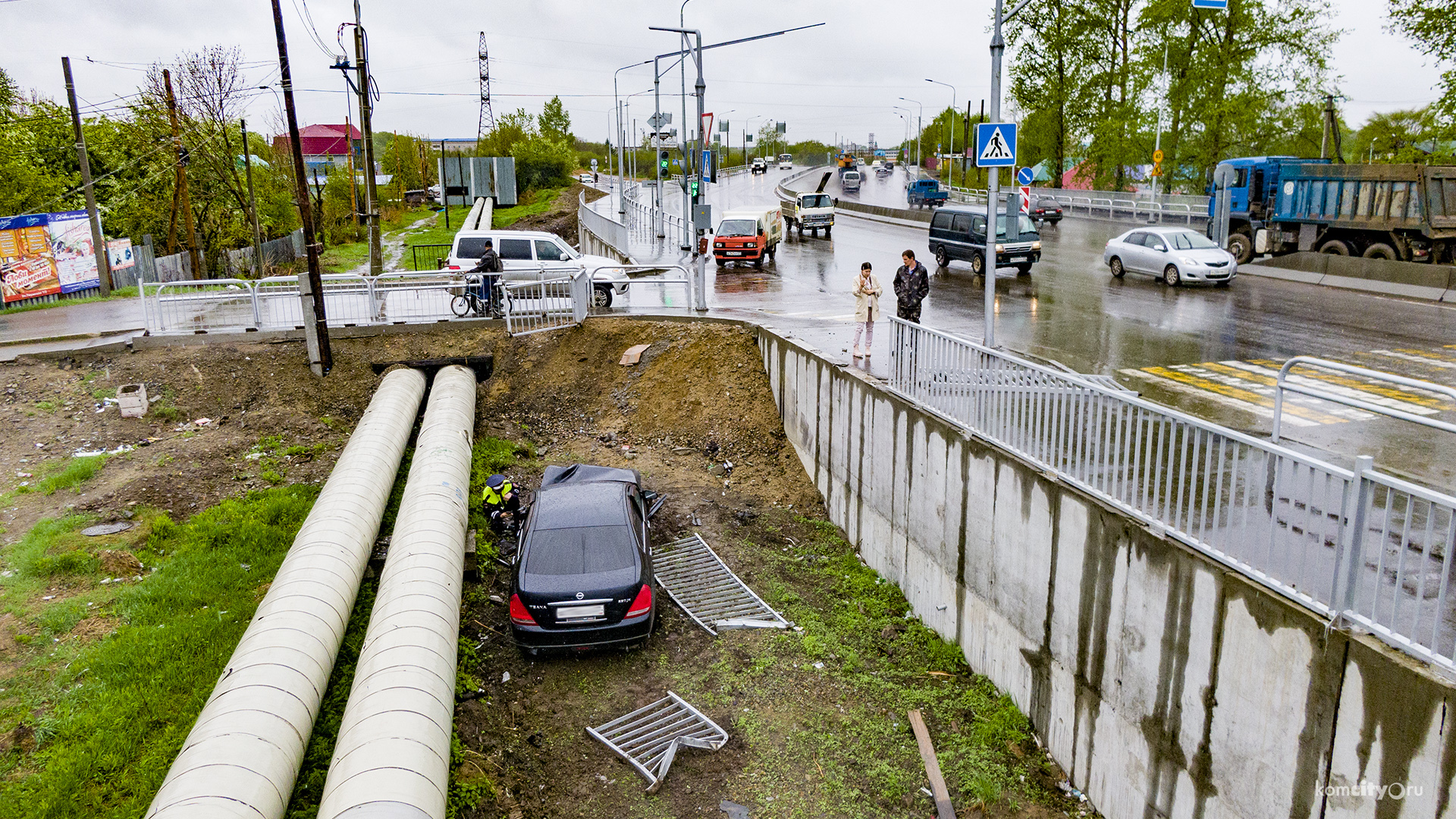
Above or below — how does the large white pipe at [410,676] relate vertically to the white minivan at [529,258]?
below

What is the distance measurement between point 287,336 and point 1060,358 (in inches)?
636

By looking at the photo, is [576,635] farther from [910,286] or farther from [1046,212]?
[1046,212]

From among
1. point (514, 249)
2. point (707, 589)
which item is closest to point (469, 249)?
point (514, 249)

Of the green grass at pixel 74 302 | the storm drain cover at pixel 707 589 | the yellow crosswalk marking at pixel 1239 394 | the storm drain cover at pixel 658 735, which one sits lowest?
the storm drain cover at pixel 658 735

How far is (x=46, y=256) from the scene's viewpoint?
2684 cm

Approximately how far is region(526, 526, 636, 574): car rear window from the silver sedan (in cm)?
1843

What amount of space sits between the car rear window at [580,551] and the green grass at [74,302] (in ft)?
71.9

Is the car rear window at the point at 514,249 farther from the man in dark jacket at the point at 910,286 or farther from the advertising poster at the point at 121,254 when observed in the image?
the advertising poster at the point at 121,254

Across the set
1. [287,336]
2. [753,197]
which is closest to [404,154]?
[753,197]

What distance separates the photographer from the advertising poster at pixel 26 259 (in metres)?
25.4

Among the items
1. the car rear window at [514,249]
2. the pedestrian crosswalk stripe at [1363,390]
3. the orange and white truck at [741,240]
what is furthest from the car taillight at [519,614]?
the orange and white truck at [741,240]

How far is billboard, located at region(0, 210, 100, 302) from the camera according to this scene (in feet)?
83.9

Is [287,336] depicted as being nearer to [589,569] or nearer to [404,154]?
[589,569]

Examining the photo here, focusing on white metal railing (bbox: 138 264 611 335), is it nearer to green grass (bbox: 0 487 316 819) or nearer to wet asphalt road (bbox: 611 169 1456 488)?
wet asphalt road (bbox: 611 169 1456 488)
